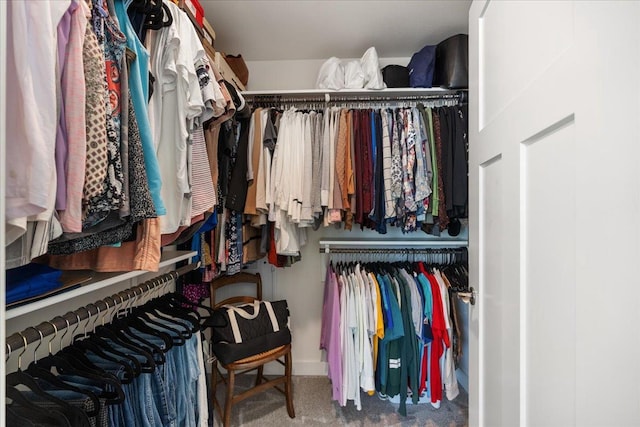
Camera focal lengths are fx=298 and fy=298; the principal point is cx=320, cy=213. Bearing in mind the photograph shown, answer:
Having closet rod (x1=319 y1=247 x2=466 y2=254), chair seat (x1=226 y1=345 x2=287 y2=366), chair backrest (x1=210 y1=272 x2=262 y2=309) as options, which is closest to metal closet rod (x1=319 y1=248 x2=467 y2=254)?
closet rod (x1=319 y1=247 x2=466 y2=254)

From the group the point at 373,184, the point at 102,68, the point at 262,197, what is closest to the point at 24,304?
the point at 102,68

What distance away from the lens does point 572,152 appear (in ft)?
1.67

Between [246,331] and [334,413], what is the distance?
0.76m

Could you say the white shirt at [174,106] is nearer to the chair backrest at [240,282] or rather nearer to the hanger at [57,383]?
the hanger at [57,383]

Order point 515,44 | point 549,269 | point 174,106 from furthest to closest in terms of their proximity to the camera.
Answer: point 174,106, point 515,44, point 549,269

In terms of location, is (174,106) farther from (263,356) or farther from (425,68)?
(425,68)

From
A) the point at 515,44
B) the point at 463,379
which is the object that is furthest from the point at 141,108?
the point at 463,379

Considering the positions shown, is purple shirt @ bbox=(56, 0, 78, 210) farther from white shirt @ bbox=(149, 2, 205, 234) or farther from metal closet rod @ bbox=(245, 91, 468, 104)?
metal closet rod @ bbox=(245, 91, 468, 104)

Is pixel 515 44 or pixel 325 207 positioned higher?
pixel 515 44

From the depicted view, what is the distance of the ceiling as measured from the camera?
5.30 feet

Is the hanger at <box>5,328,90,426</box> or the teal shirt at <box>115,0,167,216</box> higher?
the teal shirt at <box>115,0,167,216</box>

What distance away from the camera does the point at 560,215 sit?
1.81ft

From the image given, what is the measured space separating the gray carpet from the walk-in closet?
13 mm

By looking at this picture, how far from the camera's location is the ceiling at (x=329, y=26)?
1.61m
